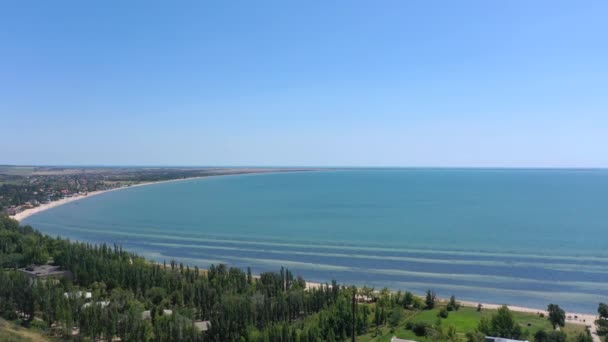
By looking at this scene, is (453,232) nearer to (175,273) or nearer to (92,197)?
(175,273)

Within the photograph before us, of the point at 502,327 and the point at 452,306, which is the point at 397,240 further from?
the point at 502,327

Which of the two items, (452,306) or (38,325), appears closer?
(38,325)

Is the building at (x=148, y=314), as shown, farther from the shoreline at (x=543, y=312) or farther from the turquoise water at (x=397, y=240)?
the turquoise water at (x=397, y=240)

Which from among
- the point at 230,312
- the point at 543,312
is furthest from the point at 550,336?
the point at 230,312

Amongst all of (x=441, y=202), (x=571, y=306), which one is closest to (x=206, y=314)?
(x=571, y=306)

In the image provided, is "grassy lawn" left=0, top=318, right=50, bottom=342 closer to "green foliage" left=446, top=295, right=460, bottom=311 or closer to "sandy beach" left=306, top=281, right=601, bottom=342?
"green foliage" left=446, top=295, right=460, bottom=311
